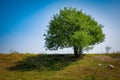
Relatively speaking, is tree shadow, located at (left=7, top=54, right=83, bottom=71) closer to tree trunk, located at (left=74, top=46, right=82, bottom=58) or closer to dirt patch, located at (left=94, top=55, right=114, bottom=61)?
tree trunk, located at (left=74, top=46, right=82, bottom=58)

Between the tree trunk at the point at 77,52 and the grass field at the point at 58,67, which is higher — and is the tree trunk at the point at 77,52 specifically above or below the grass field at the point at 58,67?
above

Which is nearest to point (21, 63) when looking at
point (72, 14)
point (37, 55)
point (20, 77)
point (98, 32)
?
point (37, 55)

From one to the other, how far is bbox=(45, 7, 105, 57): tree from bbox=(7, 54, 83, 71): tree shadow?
6.98 ft

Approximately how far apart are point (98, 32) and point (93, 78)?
15.1 metres

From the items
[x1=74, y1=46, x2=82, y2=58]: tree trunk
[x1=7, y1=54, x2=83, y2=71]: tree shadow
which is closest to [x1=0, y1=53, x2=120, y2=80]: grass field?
[x1=7, y1=54, x2=83, y2=71]: tree shadow

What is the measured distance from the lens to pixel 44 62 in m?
36.4

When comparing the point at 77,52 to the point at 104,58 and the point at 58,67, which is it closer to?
the point at 104,58

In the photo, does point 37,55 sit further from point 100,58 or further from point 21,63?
point 100,58

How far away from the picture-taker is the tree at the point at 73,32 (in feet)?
115

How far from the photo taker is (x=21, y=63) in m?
36.8

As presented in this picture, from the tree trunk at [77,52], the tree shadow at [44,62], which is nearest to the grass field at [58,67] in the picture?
the tree shadow at [44,62]

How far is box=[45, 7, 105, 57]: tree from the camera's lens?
115 ft

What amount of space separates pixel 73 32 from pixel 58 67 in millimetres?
6734

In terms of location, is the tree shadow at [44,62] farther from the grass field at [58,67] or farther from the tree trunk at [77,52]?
the tree trunk at [77,52]
